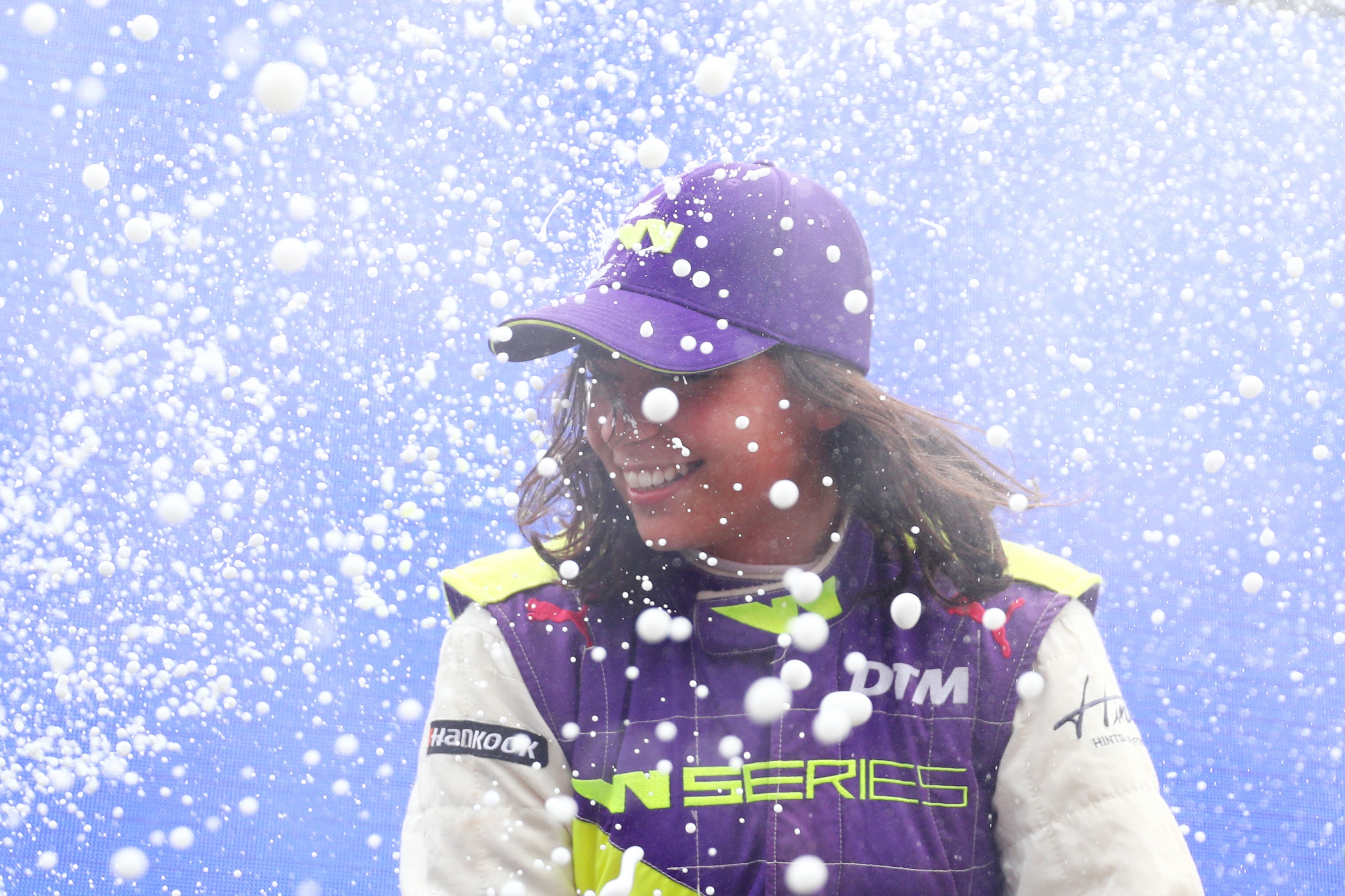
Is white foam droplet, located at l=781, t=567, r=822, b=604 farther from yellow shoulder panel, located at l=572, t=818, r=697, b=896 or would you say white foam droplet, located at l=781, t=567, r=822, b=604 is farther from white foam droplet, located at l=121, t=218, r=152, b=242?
white foam droplet, located at l=121, t=218, r=152, b=242

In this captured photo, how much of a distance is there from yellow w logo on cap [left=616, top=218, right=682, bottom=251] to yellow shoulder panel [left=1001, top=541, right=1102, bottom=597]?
0.34 meters

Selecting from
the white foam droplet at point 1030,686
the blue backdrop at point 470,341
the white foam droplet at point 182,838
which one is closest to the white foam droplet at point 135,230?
the blue backdrop at point 470,341

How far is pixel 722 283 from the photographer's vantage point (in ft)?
2.45

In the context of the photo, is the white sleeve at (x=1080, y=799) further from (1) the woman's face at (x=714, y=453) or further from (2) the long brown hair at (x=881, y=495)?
(1) the woman's face at (x=714, y=453)

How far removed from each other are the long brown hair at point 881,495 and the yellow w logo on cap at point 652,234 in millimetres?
92

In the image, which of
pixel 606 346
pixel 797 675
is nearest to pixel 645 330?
pixel 606 346

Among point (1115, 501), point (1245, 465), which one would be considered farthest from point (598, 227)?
point (1245, 465)

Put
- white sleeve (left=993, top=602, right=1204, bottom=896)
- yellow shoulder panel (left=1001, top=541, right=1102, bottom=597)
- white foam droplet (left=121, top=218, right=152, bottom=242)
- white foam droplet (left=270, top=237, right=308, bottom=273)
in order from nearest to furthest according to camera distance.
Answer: white sleeve (left=993, top=602, right=1204, bottom=896)
yellow shoulder panel (left=1001, top=541, right=1102, bottom=597)
white foam droplet (left=270, top=237, right=308, bottom=273)
white foam droplet (left=121, top=218, right=152, bottom=242)

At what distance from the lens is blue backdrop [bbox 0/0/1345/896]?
131 centimetres

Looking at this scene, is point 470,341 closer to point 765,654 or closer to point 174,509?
point 174,509

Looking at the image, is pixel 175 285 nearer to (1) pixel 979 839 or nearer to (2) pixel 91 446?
(2) pixel 91 446

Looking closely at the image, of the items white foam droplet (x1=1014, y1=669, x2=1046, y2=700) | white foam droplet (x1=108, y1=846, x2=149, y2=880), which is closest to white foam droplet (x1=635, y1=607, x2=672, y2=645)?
white foam droplet (x1=1014, y1=669, x2=1046, y2=700)

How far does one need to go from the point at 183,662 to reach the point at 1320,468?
5.26 feet

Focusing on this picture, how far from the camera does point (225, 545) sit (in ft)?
4.37
